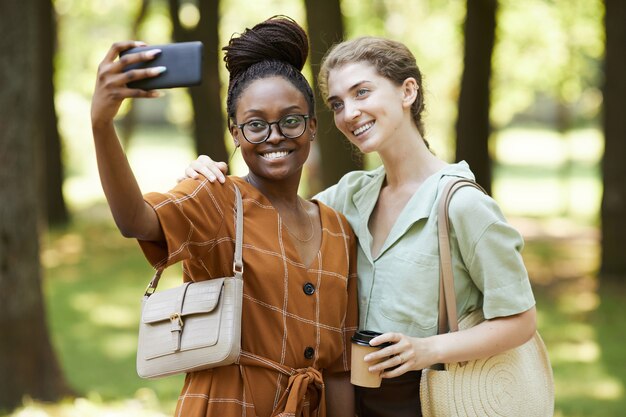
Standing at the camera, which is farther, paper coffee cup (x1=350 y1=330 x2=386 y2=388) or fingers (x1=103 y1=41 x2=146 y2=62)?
paper coffee cup (x1=350 y1=330 x2=386 y2=388)

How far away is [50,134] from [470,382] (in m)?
15.7

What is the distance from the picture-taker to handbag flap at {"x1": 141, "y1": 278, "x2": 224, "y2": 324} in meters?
2.72

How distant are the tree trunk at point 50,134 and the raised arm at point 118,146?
48.9 feet

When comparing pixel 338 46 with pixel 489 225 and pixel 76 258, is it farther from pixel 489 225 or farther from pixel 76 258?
pixel 76 258

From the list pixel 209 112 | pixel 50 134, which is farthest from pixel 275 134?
pixel 50 134

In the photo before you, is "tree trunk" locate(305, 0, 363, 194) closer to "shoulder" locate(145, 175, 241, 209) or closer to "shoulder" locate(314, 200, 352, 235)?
"shoulder" locate(314, 200, 352, 235)

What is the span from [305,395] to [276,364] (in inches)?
7.2

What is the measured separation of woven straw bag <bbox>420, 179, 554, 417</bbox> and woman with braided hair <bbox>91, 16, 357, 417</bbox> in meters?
0.34

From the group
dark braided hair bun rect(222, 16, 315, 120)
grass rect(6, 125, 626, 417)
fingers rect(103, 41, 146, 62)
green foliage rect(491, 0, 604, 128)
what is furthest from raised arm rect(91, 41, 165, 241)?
green foliage rect(491, 0, 604, 128)

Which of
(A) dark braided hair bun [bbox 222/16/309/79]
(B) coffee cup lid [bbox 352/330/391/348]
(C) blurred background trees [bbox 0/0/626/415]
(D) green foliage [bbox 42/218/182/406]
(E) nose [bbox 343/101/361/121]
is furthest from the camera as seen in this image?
(D) green foliage [bbox 42/218/182/406]

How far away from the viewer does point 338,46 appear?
3422mm

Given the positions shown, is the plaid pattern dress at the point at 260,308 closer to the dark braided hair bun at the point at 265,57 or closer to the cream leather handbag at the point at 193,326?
the cream leather handbag at the point at 193,326

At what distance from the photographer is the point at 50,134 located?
17.5 m

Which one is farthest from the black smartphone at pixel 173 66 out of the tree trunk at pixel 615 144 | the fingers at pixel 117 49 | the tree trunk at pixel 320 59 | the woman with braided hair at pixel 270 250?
the tree trunk at pixel 615 144
